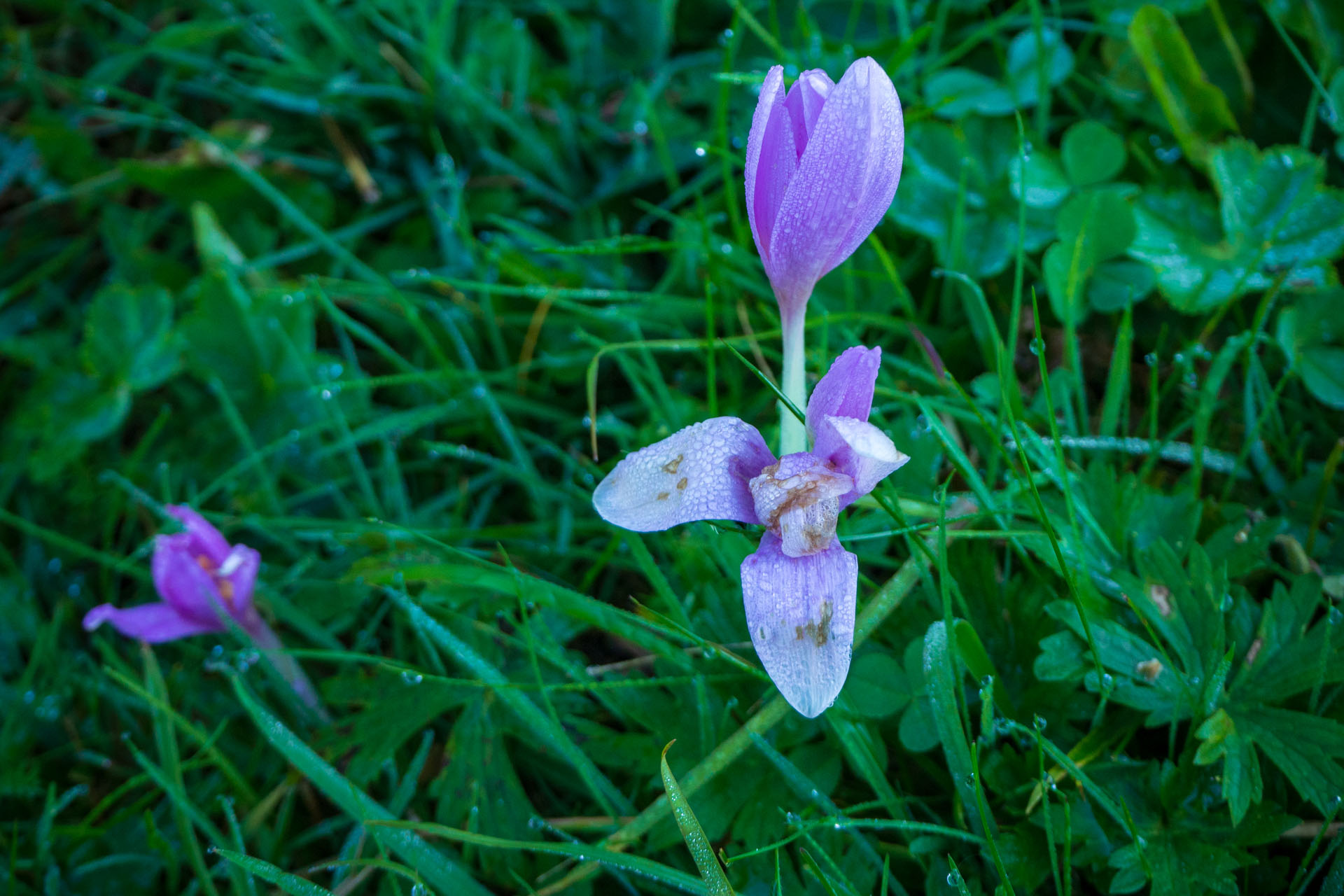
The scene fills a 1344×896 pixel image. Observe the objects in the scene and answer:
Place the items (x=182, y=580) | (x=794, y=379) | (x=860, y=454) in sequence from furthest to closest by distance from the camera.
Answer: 1. (x=182, y=580)
2. (x=794, y=379)
3. (x=860, y=454)

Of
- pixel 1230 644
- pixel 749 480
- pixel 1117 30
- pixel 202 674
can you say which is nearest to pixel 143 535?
pixel 202 674

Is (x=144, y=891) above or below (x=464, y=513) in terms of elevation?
below

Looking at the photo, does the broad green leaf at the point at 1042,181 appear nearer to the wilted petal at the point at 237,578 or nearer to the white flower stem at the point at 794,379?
the white flower stem at the point at 794,379

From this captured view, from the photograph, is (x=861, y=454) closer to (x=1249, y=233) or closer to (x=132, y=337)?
(x=1249, y=233)

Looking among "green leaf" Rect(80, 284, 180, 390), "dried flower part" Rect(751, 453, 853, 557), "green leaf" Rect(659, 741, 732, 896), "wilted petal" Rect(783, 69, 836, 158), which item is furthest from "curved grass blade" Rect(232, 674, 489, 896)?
"green leaf" Rect(80, 284, 180, 390)

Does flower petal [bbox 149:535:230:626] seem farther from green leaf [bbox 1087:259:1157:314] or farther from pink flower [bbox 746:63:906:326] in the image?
green leaf [bbox 1087:259:1157:314]

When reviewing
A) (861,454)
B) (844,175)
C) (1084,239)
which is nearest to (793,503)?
(861,454)

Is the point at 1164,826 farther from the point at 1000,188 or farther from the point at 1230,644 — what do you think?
the point at 1000,188
